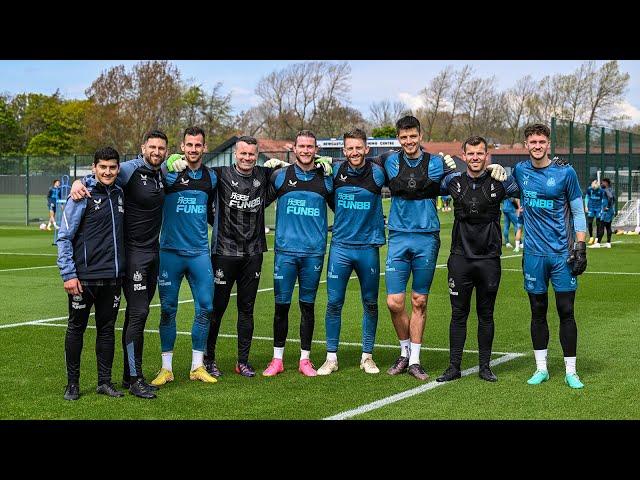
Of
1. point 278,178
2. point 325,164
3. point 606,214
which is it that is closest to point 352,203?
point 325,164

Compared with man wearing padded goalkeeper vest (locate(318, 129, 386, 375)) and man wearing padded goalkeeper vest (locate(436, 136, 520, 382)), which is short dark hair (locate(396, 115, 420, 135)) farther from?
man wearing padded goalkeeper vest (locate(436, 136, 520, 382))

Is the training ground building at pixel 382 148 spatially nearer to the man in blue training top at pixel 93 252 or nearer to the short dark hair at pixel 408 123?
the short dark hair at pixel 408 123

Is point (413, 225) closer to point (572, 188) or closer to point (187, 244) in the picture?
point (572, 188)

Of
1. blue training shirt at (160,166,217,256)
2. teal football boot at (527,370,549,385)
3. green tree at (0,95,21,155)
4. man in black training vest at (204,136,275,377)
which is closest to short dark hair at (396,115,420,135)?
man in black training vest at (204,136,275,377)

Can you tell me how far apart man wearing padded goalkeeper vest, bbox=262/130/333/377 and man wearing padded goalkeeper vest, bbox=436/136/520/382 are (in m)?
1.20

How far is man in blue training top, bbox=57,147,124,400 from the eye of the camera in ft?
25.4

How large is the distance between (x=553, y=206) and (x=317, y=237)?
2.14 m

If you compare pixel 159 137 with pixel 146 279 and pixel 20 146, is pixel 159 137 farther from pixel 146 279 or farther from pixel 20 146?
pixel 20 146

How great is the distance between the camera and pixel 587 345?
10406mm

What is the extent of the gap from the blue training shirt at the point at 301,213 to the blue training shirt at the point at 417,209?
643mm

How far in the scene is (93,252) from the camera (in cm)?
781

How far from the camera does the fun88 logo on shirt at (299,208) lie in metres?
8.91
